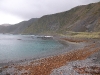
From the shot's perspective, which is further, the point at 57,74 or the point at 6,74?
the point at 6,74

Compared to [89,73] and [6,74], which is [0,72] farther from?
[89,73]

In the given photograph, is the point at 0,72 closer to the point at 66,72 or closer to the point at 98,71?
the point at 66,72

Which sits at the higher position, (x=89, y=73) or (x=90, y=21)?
(x=90, y=21)

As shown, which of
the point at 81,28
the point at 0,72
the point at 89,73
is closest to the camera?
the point at 89,73

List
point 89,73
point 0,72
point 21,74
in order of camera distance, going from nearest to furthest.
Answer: point 89,73, point 21,74, point 0,72

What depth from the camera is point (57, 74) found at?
19.5 m

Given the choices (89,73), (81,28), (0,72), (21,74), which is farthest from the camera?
(81,28)

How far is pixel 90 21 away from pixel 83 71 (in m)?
152

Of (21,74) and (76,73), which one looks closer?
(76,73)

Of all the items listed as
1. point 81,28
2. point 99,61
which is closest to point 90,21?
A: point 81,28

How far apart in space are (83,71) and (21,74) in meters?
7.30

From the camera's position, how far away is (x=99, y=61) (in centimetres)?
2436

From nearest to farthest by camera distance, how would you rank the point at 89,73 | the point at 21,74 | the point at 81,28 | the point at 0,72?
1. the point at 89,73
2. the point at 21,74
3. the point at 0,72
4. the point at 81,28

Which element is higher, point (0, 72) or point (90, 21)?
point (90, 21)
